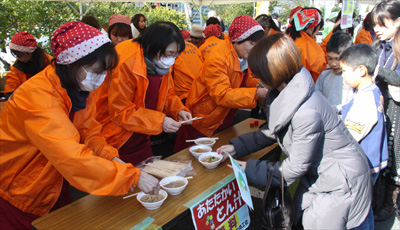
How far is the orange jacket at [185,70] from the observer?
13.9ft

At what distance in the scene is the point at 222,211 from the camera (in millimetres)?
1865

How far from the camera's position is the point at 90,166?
137 centimetres

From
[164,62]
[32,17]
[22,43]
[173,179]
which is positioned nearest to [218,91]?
[164,62]

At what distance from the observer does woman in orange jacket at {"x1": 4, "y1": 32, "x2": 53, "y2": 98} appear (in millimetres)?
3672

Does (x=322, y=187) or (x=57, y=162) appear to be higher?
(x=57, y=162)

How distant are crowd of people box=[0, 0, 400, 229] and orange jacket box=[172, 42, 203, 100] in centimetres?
146

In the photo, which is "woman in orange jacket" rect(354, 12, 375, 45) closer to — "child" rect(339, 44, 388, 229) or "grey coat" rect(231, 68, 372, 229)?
"child" rect(339, 44, 388, 229)

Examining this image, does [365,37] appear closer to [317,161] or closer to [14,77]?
[317,161]

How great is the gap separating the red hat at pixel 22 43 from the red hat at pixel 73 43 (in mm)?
2696

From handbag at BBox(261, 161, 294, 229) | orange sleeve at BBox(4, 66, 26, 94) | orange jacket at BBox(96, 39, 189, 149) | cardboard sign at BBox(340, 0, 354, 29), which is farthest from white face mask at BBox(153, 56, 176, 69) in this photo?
cardboard sign at BBox(340, 0, 354, 29)

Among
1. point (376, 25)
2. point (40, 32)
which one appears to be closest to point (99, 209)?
point (376, 25)

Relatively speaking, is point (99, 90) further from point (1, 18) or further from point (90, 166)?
point (1, 18)

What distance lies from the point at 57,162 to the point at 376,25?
3133mm

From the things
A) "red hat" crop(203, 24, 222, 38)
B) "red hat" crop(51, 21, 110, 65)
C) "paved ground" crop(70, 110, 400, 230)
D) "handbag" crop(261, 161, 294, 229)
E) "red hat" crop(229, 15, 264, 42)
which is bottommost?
"paved ground" crop(70, 110, 400, 230)
